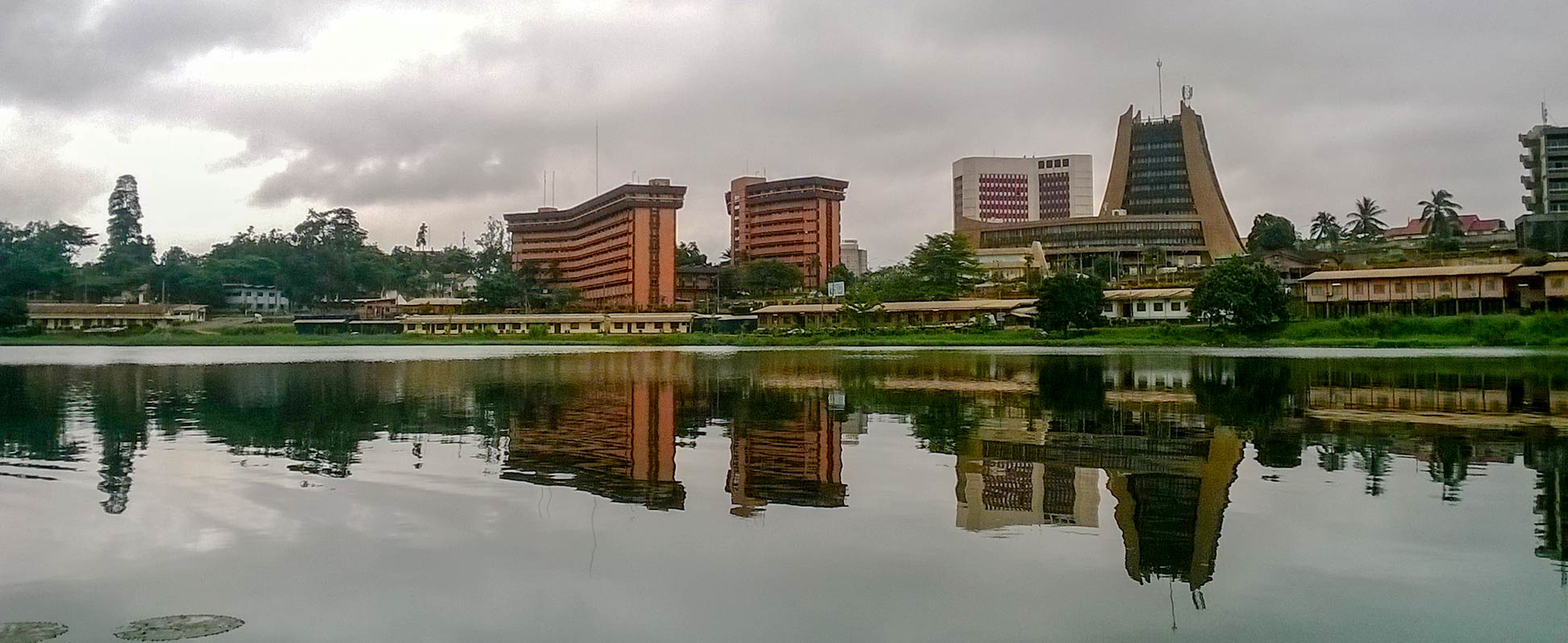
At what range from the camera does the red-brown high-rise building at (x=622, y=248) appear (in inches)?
4126

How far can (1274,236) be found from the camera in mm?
90250

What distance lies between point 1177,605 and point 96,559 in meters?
7.36

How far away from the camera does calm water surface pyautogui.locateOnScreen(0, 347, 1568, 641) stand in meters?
6.22

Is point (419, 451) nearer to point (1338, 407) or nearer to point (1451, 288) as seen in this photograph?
point (1338, 407)

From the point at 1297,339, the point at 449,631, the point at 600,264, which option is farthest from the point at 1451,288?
the point at 600,264

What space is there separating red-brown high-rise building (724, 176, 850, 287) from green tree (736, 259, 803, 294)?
1468 cm

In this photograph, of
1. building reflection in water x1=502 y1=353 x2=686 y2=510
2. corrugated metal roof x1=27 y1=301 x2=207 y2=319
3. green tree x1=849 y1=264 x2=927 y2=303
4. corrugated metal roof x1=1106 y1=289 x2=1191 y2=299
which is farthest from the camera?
corrugated metal roof x1=27 y1=301 x2=207 y2=319

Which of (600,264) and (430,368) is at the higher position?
(600,264)

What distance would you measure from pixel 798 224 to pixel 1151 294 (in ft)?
224

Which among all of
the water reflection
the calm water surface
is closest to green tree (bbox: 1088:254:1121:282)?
the water reflection

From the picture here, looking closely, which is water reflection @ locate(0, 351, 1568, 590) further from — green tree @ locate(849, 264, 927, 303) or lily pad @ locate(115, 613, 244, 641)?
green tree @ locate(849, 264, 927, 303)

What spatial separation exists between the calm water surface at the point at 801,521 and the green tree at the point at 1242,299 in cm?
3395

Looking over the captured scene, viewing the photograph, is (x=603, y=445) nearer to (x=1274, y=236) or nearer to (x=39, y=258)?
(x=1274, y=236)

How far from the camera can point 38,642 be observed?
5695mm
